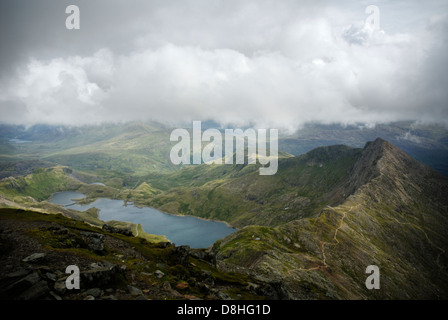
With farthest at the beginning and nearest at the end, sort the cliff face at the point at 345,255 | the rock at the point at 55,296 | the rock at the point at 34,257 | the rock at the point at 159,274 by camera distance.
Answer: the cliff face at the point at 345,255 → the rock at the point at 159,274 → the rock at the point at 34,257 → the rock at the point at 55,296

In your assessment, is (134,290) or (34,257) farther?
(34,257)

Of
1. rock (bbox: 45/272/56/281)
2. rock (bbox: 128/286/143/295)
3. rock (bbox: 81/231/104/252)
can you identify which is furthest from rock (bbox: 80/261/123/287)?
rock (bbox: 81/231/104/252)

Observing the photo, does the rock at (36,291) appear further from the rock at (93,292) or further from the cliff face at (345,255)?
the cliff face at (345,255)

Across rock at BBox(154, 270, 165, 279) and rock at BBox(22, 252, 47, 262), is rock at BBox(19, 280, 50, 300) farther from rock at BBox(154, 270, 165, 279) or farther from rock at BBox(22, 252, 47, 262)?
rock at BBox(154, 270, 165, 279)

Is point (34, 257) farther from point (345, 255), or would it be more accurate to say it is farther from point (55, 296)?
point (345, 255)

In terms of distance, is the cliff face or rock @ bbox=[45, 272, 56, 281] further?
the cliff face

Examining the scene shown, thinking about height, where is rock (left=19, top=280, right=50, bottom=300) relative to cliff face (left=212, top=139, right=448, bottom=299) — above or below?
above

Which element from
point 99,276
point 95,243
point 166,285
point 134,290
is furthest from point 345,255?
point 99,276

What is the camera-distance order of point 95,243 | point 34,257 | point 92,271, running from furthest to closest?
point 95,243
point 34,257
point 92,271
